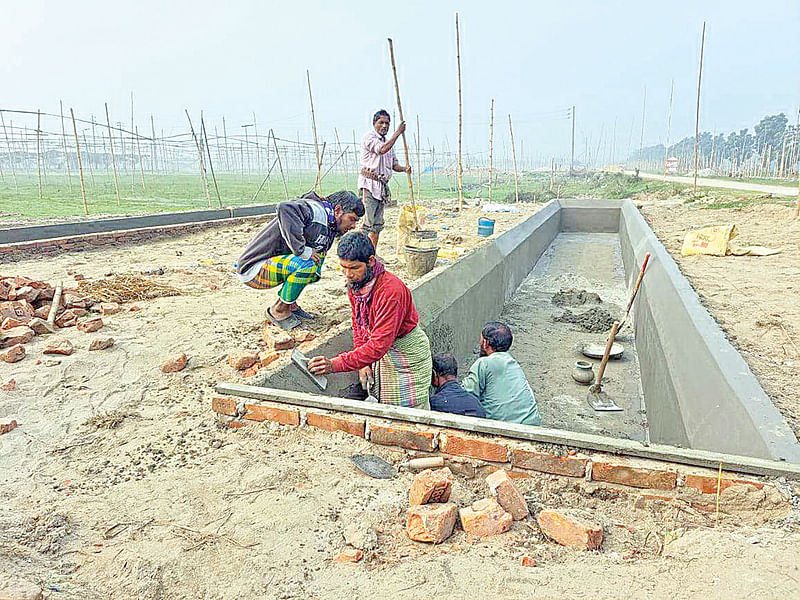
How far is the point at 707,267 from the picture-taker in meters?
6.84

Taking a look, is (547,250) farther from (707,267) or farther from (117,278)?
(117,278)

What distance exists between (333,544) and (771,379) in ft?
8.67

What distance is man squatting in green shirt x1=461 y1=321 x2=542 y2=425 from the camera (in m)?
3.57

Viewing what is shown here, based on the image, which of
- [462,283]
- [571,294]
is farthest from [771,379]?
[571,294]

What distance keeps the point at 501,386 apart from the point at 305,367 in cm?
127

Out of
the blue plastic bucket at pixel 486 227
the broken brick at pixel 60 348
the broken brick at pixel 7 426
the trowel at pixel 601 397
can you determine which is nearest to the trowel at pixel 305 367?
the broken brick at pixel 7 426

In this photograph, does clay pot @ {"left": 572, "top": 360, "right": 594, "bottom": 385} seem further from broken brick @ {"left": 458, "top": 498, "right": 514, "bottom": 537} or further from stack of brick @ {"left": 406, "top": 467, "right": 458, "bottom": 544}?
broken brick @ {"left": 458, "top": 498, "right": 514, "bottom": 537}

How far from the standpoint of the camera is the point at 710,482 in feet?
7.14

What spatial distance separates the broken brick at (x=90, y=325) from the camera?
4.53 meters

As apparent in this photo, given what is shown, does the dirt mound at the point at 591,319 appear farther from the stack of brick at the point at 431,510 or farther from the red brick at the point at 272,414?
the stack of brick at the point at 431,510

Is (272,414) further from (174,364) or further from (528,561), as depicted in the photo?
(528,561)

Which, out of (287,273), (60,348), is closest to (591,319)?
(287,273)

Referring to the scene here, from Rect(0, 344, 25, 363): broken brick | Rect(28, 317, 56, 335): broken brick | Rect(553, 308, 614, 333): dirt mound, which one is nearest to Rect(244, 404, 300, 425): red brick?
Rect(0, 344, 25, 363): broken brick

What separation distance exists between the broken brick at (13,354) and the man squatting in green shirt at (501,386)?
10.3ft
